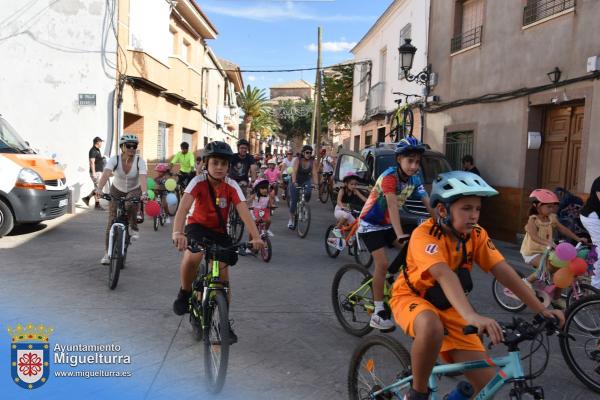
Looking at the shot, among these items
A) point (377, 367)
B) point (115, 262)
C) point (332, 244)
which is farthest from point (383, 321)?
point (332, 244)

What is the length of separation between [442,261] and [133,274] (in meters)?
5.05

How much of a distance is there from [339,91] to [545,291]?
24.1 metres

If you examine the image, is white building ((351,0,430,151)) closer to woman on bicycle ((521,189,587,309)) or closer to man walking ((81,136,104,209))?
man walking ((81,136,104,209))

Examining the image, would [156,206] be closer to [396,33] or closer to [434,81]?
[434,81]

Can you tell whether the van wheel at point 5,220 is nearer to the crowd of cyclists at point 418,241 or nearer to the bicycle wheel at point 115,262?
the crowd of cyclists at point 418,241

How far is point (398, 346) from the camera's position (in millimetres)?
2684

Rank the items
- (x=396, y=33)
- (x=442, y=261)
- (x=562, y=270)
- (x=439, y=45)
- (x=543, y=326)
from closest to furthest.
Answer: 1. (x=543, y=326)
2. (x=442, y=261)
3. (x=562, y=270)
4. (x=439, y=45)
5. (x=396, y=33)

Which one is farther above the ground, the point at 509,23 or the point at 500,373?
the point at 509,23

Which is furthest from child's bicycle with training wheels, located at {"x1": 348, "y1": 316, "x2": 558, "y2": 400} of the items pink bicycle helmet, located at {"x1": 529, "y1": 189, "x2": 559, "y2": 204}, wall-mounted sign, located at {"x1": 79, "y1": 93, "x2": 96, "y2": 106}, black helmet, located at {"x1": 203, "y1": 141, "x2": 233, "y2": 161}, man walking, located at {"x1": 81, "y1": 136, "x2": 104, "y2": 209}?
wall-mounted sign, located at {"x1": 79, "y1": 93, "x2": 96, "y2": 106}

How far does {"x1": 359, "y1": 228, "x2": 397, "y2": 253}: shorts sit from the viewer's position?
14.8 feet

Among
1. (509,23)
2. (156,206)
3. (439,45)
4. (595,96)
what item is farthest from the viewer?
(439,45)

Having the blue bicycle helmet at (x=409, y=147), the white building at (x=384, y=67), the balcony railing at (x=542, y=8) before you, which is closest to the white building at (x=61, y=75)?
the white building at (x=384, y=67)

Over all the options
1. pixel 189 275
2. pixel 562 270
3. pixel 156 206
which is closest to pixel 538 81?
pixel 562 270

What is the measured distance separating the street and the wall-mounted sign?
19.4ft
